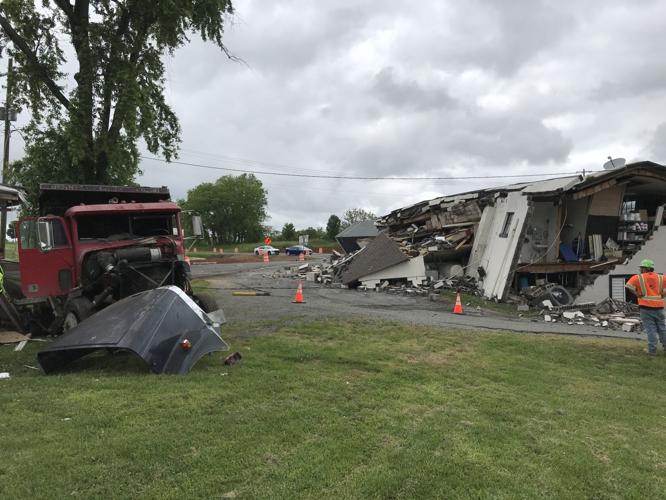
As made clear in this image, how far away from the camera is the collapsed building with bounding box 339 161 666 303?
16.9 meters

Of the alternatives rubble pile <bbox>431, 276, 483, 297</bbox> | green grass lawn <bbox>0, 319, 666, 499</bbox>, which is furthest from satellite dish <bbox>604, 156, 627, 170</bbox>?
green grass lawn <bbox>0, 319, 666, 499</bbox>

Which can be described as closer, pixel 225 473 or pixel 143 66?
A: pixel 225 473

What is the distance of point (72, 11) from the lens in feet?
47.2

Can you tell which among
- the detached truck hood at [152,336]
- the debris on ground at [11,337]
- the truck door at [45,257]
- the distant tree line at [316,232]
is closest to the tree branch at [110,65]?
the truck door at [45,257]

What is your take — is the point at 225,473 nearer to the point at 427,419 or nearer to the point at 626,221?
the point at 427,419

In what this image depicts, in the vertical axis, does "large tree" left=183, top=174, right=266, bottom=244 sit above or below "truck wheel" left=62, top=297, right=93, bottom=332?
above

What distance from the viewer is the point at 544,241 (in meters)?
17.9

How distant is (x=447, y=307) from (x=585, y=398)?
9429mm

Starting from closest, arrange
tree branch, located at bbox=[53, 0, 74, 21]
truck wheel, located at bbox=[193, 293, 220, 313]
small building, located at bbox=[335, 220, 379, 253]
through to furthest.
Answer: truck wheel, located at bbox=[193, 293, 220, 313] < tree branch, located at bbox=[53, 0, 74, 21] < small building, located at bbox=[335, 220, 379, 253]

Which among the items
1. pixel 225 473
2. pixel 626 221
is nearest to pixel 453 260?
pixel 626 221

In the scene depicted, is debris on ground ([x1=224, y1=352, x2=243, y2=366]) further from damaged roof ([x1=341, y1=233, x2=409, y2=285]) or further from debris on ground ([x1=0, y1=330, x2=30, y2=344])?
damaged roof ([x1=341, y1=233, x2=409, y2=285])

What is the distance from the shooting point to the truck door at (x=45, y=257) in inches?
352

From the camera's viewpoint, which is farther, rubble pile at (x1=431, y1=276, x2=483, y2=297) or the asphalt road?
rubble pile at (x1=431, y1=276, x2=483, y2=297)

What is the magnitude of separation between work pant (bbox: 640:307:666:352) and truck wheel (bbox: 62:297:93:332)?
992cm
